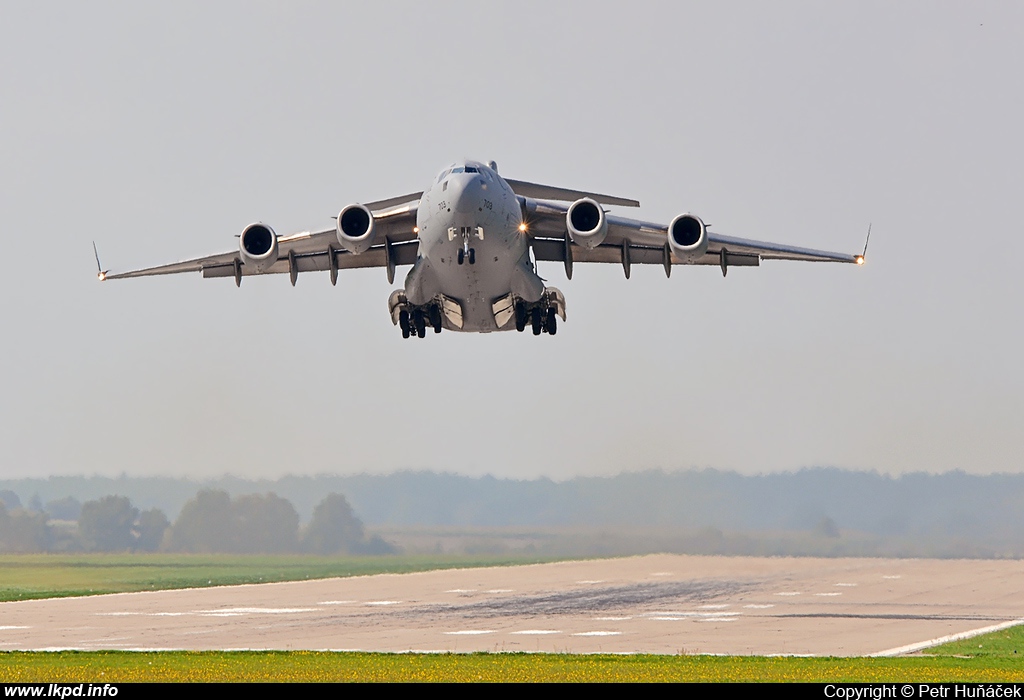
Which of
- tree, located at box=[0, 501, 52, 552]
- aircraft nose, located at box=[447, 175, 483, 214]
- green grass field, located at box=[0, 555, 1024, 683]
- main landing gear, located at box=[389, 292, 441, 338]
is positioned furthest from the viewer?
tree, located at box=[0, 501, 52, 552]

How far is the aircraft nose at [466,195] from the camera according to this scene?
25.6 meters

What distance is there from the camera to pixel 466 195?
25.6 m

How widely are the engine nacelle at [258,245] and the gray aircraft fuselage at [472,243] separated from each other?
302 cm

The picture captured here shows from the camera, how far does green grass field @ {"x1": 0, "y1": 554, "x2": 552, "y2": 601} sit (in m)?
45.5

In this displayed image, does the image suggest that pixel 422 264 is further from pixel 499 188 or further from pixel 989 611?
pixel 989 611

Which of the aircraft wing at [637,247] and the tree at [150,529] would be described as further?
the tree at [150,529]

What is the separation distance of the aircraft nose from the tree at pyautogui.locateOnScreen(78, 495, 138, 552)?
29578 mm

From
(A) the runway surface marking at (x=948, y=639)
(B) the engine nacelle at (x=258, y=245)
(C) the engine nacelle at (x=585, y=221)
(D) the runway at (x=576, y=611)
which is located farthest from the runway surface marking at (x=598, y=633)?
(B) the engine nacelle at (x=258, y=245)

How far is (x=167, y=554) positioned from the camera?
49.8m

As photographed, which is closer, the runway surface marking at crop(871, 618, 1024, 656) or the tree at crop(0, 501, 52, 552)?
the runway surface marking at crop(871, 618, 1024, 656)

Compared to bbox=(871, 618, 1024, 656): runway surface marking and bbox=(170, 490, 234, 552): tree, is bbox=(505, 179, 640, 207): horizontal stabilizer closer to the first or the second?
bbox=(871, 618, 1024, 656): runway surface marking

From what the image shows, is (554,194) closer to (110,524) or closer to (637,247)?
(637,247)

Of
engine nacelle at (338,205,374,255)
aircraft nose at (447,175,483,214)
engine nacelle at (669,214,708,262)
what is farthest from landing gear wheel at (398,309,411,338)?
engine nacelle at (669,214,708,262)

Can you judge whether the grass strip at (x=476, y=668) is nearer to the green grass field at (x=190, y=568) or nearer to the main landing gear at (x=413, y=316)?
the main landing gear at (x=413, y=316)
